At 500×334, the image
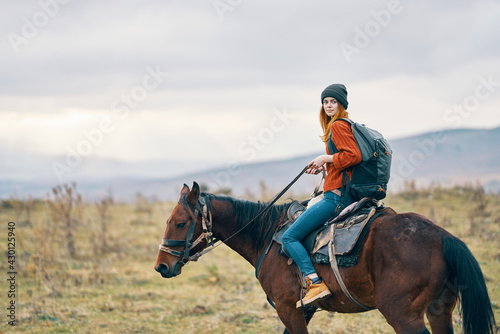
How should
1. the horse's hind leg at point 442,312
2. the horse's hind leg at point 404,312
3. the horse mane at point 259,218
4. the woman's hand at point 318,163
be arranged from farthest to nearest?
the horse mane at point 259,218, the woman's hand at point 318,163, the horse's hind leg at point 442,312, the horse's hind leg at point 404,312

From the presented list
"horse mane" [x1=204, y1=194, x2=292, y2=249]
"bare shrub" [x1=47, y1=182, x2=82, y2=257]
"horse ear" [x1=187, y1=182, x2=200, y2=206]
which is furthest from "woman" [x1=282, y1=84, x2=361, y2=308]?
"bare shrub" [x1=47, y1=182, x2=82, y2=257]

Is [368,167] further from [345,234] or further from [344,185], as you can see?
[345,234]

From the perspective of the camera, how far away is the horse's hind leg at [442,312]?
4.54 metres

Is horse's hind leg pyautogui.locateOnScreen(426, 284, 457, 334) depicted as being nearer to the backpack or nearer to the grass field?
the backpack

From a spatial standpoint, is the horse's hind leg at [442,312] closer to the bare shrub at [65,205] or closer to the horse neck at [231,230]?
the horse neck at [231,230]

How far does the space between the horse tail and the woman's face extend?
177 cm

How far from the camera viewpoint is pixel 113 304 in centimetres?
972

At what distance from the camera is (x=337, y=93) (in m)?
5.21

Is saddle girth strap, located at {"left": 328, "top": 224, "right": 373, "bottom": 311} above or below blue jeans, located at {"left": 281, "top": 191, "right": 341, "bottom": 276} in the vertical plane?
below

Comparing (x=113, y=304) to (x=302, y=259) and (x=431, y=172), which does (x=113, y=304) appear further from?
(x=431, y=172)

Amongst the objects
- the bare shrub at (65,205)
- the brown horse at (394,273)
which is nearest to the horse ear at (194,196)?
the brown horse at (394,273)

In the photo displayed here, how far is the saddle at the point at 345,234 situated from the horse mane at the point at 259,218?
0.46 meters

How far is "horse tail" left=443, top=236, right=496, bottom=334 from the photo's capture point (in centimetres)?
426

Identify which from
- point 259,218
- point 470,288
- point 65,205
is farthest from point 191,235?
point 65,205
